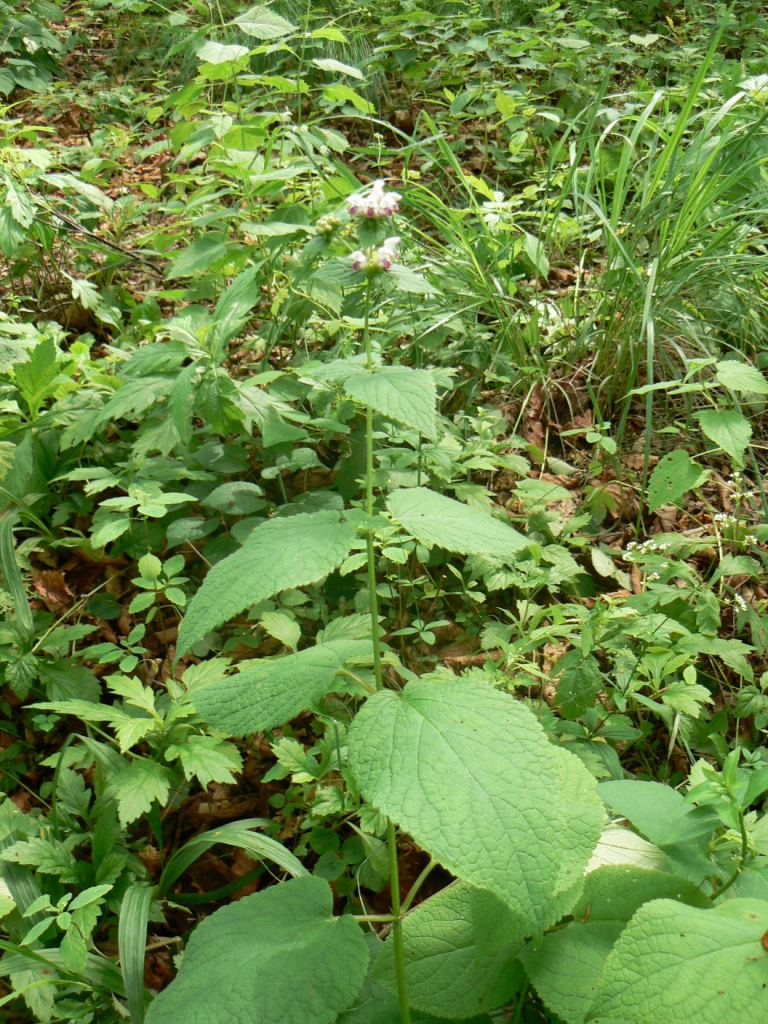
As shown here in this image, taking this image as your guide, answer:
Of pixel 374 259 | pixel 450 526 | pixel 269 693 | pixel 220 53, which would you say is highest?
pixel 220 53

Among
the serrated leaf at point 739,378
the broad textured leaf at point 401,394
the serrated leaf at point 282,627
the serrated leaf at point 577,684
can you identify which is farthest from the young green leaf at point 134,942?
the serrated leaf at point 739,378

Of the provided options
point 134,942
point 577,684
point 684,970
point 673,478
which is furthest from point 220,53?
point 684,970

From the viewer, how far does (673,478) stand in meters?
1.94

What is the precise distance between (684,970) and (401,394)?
0.69 m

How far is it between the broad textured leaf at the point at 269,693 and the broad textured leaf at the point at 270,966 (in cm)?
28

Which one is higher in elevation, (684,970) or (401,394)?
(401,394)

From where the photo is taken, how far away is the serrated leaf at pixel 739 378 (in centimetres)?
200

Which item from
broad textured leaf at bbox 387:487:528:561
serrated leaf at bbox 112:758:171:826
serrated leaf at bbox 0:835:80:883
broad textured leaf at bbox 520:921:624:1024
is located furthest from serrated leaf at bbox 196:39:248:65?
broad textured leaf at bbox 520:921:624:1024

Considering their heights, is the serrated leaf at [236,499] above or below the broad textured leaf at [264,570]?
below

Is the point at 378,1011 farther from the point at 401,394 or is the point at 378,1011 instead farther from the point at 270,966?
the point at 401,394

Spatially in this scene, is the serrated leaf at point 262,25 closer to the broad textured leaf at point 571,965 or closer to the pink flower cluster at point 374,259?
the pink flower cluster at point 374,259

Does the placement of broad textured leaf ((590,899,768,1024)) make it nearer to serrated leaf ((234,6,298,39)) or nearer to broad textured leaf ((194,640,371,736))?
broad textured leaf ((194,640,371,736))

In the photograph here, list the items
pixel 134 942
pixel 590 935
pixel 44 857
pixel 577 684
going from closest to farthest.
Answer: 1. pixel 590 935
2. pixel 134 942
3. pixel 44 857
4. pixel 577 684

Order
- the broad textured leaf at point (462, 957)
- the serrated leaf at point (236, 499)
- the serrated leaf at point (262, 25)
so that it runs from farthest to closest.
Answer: the serrated leaf at point (262, 25), the serrated leaf at point (236, 499), the broad textured leaf at point (462, 957)
